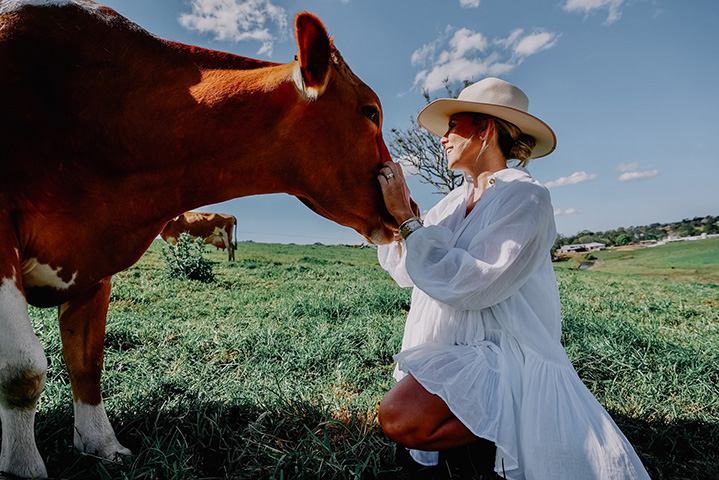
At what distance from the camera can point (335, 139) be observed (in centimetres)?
191

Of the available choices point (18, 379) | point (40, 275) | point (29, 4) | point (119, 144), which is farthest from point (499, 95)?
point (18, 379)

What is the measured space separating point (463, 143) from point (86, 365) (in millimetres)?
2199

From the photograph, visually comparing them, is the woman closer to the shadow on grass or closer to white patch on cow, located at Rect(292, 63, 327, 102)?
the shadow on grass

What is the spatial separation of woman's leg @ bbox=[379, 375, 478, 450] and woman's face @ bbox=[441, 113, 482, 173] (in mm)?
1200

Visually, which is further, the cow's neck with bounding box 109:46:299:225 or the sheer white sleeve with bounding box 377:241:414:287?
the sheer white sleeve with bounding box 377:241:414:287

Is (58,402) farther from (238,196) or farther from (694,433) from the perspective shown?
(694,433)

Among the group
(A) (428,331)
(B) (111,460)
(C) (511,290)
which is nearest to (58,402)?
(B) (111,460)

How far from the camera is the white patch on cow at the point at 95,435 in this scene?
2.04 m

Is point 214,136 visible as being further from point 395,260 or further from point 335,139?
point 395,260

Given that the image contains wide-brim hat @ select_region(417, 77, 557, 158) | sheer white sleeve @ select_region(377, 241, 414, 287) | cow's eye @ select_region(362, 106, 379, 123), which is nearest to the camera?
cow's eye @ select_region(362, 106, 379, 123)

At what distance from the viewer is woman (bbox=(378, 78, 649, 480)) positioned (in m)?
1.72

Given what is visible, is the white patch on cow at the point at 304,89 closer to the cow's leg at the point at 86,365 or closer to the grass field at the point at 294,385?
the cow's leg at the point at 86,365

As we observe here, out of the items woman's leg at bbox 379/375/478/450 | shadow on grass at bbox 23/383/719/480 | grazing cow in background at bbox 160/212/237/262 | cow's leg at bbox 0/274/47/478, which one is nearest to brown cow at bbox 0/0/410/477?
cow's leg at bbox 0/274/47/478

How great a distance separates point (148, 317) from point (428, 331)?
4.10 m
